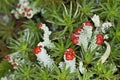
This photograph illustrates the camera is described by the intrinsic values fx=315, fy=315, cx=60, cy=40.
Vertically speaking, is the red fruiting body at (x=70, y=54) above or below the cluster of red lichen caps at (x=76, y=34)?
below

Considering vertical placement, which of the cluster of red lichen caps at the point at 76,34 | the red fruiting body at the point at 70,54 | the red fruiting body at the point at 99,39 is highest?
the cluster of red lichen caps at the point at 76,34

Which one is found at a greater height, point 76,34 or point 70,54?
point 76,34

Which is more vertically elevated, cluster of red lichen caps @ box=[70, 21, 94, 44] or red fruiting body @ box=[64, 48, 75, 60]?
cluster of red lichen caps @ box=[70, 21, 94, 44]

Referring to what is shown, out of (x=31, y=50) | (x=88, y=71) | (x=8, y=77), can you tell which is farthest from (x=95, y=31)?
(x=8, y=77)

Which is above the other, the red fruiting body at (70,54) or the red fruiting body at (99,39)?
the red fruiting body at (99,39)

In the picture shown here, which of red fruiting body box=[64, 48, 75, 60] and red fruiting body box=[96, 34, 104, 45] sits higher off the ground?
red fruiting body box=[96, 34, 104, 45]

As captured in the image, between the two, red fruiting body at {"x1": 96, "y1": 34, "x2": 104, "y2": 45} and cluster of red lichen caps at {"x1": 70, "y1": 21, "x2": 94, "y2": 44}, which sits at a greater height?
cluster of red lichen caps at {"x1": 70, "y1": 21, "x2": 94, "y2": 44}

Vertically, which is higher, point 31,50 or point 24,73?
→ point 31,50

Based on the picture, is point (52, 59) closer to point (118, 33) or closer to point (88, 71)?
point (88, 71)

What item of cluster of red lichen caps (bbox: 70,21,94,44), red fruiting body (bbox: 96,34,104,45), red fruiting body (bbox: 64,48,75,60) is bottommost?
red fruiting body (bbox: 64,48,75,60)

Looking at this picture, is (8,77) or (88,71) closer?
(88,71)

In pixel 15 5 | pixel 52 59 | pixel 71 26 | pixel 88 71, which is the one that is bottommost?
pixel 88 71
